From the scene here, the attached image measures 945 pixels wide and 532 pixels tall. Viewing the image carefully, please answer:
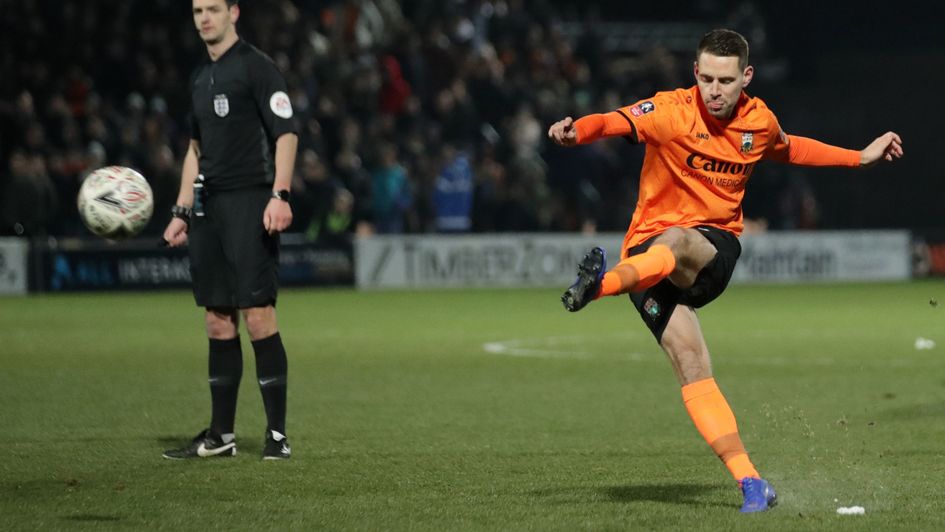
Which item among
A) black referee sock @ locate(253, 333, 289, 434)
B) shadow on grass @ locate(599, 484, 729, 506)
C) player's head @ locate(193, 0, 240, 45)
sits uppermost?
player's head @ locate(193, 0, 240, 45)

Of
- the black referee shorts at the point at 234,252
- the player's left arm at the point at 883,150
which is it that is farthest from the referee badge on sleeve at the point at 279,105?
the player's left arm at the point at 883,150

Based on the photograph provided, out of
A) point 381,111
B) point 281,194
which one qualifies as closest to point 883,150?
point 281,194

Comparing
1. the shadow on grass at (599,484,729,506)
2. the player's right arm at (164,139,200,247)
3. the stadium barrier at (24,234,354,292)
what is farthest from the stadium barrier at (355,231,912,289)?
the shadow on grass at (599,484,729,506)

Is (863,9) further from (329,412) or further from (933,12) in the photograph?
(329,412)

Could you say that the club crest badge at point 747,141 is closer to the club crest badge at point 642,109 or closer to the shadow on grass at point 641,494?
the club crest badge at point 642,109

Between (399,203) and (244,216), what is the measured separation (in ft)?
48.7

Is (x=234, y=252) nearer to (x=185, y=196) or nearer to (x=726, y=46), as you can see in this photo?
(x=185, y=196)

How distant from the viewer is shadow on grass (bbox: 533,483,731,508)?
601 centimetres

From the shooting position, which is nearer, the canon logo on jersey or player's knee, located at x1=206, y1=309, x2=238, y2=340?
the canon logo on jersey

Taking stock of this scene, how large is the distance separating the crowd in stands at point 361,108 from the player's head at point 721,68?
46.6ft

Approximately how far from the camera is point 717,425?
582 centimetres

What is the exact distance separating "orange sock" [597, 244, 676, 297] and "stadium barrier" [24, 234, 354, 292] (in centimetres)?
1504

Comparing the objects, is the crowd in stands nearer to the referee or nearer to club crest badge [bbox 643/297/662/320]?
the referee

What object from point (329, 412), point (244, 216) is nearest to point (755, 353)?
point (329, 412)
